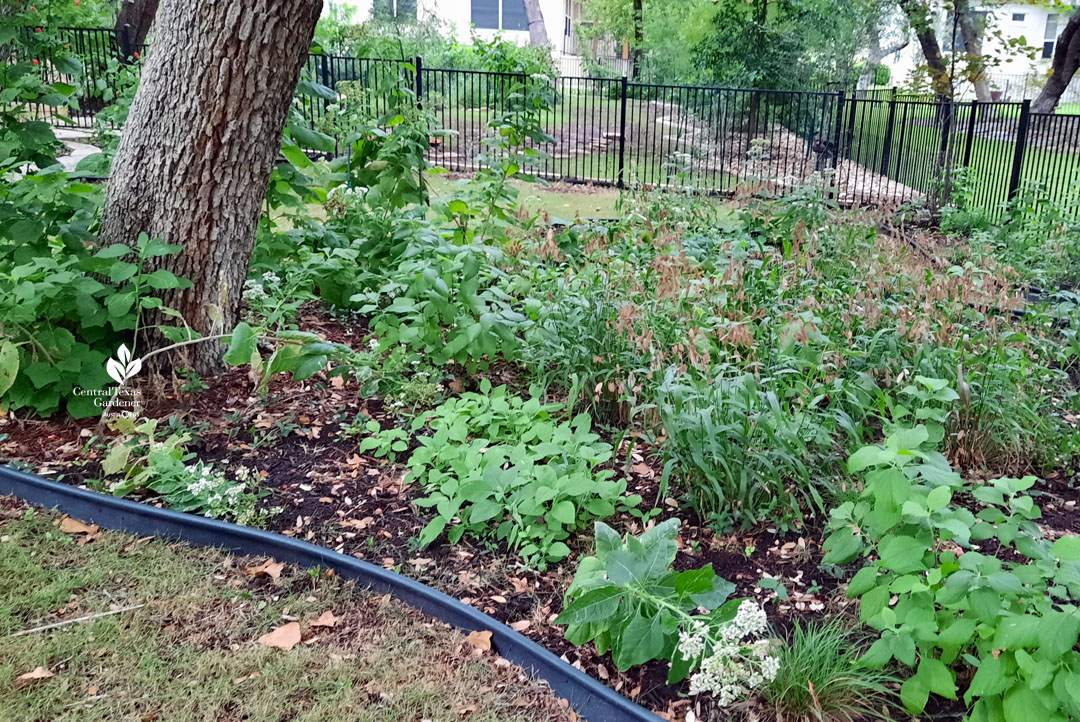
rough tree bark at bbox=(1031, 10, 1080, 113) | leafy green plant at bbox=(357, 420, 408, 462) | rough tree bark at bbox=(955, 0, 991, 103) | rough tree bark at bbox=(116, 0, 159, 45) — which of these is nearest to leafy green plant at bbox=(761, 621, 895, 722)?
leafy green plant at bbox=(357, 420, 408, 462)

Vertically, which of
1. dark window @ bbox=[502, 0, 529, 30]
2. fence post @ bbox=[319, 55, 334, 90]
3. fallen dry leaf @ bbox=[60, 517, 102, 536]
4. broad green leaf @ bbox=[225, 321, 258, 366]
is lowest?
fallen dry leaf @ bbox=[60, 517, 102, 536]

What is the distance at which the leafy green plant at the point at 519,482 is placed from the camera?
2.72 m

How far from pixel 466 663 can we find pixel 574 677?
1.07 ft

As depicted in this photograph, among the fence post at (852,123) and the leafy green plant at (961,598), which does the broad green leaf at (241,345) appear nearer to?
the leafy green plant at (961,598)

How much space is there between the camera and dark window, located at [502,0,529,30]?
28.8m

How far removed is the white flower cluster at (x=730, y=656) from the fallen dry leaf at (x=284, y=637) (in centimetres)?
111

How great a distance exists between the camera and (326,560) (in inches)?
105

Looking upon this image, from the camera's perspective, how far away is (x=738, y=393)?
2938 mm

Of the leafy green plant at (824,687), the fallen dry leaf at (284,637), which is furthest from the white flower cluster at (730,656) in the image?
the fallen dry leaf at (284,637)

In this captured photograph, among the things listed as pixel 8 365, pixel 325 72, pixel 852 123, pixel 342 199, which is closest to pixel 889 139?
pixel 852 123

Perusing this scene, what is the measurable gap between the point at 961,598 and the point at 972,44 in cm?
1431

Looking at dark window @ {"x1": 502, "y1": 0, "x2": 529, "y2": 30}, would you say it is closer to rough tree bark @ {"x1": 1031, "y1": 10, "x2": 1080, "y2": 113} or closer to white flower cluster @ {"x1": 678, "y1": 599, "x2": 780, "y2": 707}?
rough tree bark @ {"x1": 1031, "y1": 10, "x2": 1080, "y2": 113}

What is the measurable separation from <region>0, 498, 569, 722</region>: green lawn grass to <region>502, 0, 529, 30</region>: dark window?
2881cm

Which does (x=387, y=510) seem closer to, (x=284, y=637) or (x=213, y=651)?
(x=284, y=637)
